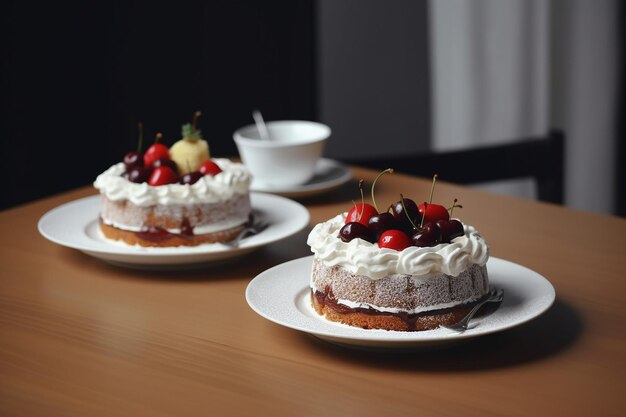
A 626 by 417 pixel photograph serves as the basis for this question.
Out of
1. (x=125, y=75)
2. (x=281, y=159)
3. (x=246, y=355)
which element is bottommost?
(x=246, y=355)

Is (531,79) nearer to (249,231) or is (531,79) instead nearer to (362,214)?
(249,231)

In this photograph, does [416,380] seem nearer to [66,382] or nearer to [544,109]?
[66,382]

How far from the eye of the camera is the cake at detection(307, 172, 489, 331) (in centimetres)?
125

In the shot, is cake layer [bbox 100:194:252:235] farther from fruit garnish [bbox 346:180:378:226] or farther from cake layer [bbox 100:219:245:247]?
fruit garnish [bbox 346:180:378:226]

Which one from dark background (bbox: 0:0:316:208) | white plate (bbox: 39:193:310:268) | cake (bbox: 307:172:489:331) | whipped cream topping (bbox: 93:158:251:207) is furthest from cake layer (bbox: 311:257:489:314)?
dark background (bbox: 0:0:316:208)

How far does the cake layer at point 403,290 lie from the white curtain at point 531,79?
2520mm

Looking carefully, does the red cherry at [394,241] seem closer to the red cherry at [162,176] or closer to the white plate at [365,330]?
the white plate at [365,330]

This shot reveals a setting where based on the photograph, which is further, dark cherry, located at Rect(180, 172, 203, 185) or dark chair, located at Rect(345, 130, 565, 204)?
dark chair, located at Rect(345, 130, 565, 204)

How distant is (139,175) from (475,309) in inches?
28.0

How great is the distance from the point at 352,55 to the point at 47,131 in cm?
148

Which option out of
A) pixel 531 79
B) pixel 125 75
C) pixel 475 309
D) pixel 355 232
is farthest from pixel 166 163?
pixel 531 79

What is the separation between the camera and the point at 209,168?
1771 millimetres

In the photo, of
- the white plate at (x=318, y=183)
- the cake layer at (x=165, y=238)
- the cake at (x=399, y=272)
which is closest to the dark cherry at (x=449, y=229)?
the cake at (x=399, y=272)

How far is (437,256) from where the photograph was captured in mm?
1255
